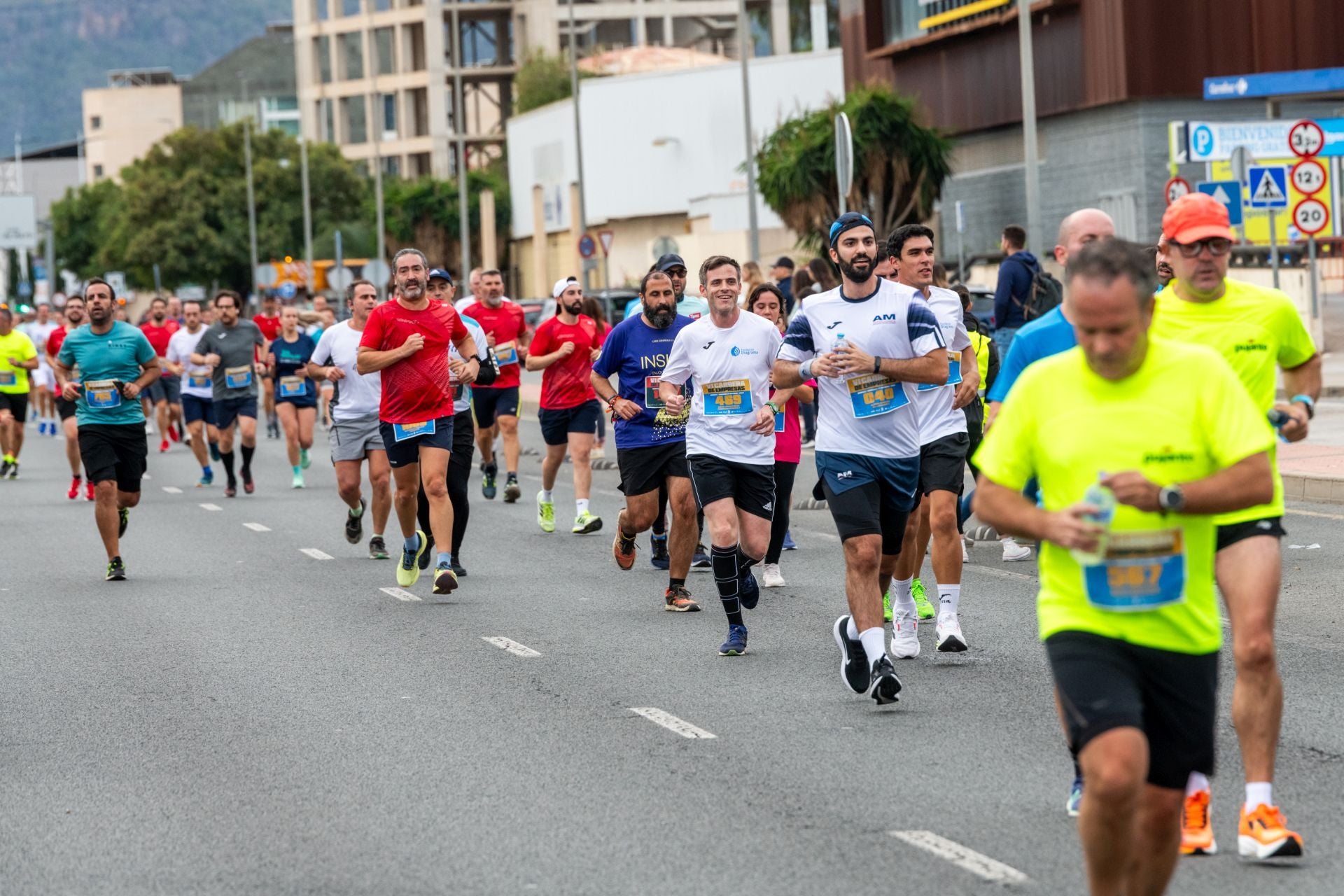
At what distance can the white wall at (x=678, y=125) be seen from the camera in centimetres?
7281

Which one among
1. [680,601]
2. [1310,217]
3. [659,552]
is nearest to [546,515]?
[659,552]

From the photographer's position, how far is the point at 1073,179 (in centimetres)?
4672

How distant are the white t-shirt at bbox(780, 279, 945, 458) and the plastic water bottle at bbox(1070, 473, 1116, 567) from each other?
409 centimetres

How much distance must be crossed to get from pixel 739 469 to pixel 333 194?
89639mm

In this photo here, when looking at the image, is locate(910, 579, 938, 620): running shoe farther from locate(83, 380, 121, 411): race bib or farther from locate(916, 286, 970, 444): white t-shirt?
locate(83, 380, 121, 411): race bib

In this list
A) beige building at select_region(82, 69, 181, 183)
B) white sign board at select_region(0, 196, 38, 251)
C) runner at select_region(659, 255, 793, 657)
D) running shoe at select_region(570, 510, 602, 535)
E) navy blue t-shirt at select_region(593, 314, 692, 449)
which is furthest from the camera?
beige building at select_region(82, 69, 181, 183)

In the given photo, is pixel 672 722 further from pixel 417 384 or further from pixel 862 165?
pixel 862 165

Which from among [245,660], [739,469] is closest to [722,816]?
[739,469]

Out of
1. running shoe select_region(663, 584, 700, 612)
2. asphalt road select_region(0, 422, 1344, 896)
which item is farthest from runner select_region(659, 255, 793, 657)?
running shoe select_region(663, 584, 700, 612)

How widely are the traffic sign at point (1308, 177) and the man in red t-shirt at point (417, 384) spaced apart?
15.4m

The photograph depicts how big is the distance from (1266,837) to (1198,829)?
20cm

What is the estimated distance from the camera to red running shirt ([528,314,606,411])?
641 inches

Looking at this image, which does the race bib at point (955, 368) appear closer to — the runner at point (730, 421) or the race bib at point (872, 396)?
the runner at point (730, 421)

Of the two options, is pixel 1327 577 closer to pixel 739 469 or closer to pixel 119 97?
pixel 739 469
